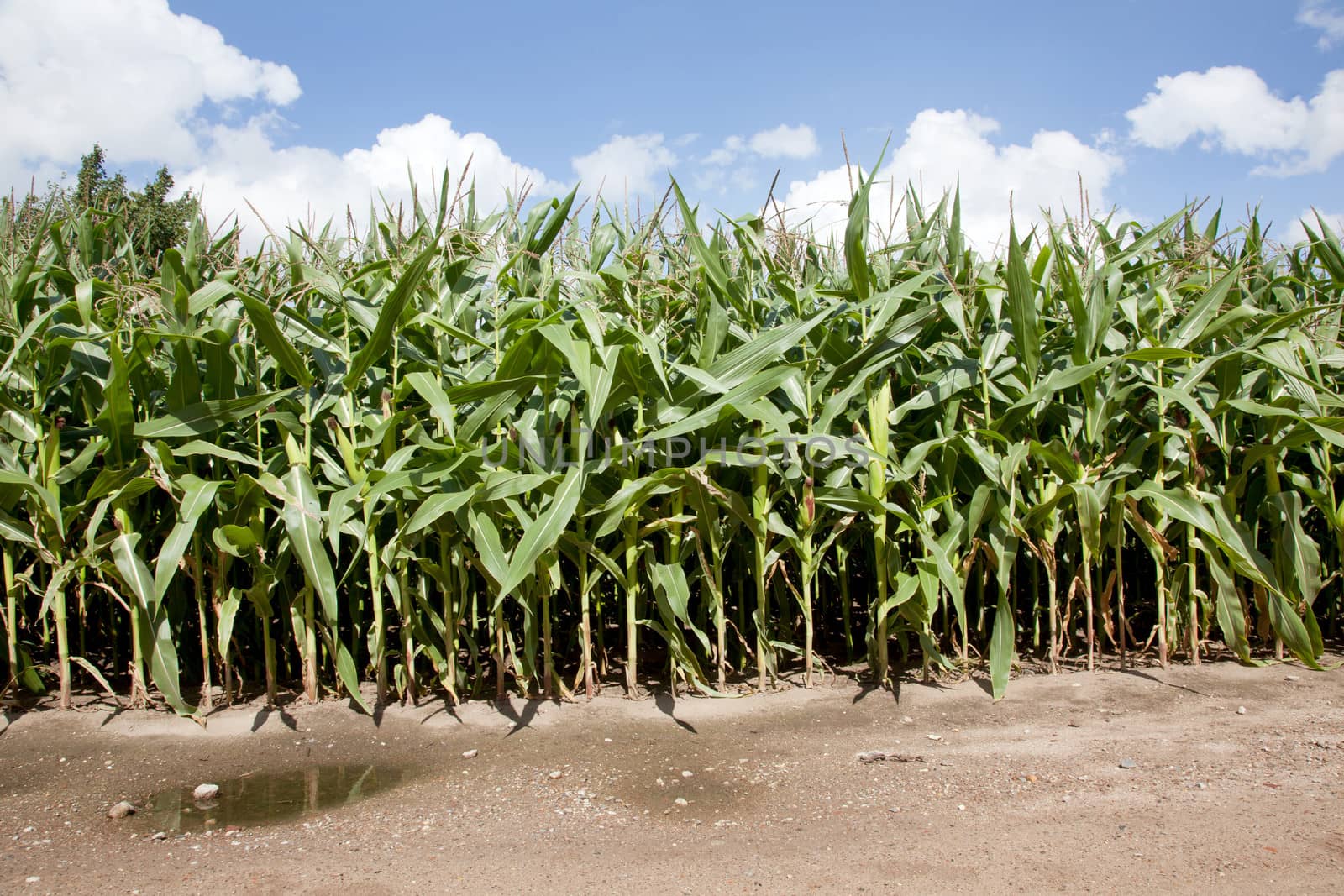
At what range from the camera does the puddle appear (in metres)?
2.11

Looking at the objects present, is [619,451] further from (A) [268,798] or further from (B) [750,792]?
(A) [268,798]

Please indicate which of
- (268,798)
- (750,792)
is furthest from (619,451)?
(268,798)

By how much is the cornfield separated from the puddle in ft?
1.02

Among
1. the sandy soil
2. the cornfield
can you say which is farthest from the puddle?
the cornfield

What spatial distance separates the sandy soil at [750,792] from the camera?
5.85ft

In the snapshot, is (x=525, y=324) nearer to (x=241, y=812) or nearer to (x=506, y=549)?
(x=506, y=549)

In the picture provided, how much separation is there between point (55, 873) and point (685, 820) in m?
1.37

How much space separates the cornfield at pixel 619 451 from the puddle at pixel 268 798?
1.02ft

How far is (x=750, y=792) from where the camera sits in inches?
86.1

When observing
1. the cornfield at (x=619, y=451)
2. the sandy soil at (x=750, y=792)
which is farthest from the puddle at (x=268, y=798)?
the cornfield at (x=619, y=451)

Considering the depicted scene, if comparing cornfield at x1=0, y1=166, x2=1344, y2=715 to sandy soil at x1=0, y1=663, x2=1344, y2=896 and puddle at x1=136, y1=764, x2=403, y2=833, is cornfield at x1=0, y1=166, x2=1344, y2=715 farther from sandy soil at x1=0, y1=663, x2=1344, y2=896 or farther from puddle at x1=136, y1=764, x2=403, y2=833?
puddle at x1=136, y1=764, x2=403, y2=833

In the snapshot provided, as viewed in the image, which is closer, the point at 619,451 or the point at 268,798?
the point at 268,798

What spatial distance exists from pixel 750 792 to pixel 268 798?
125 centimetres

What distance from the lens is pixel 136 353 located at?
2570mm
